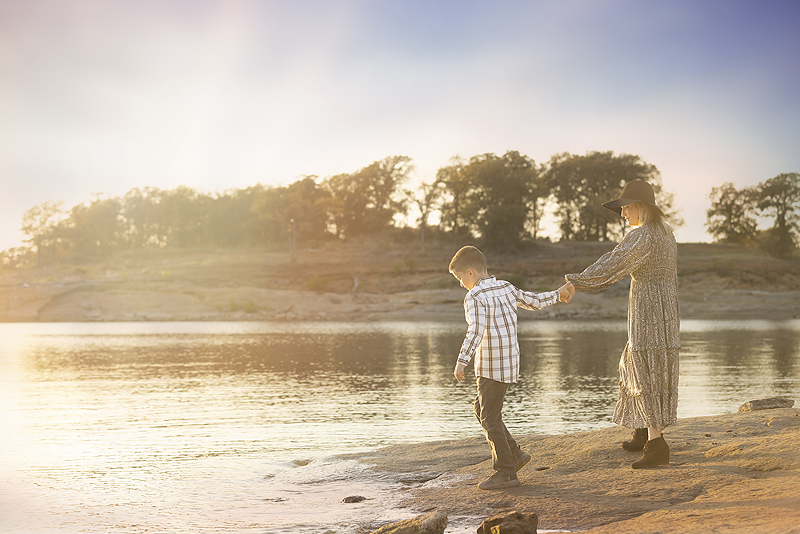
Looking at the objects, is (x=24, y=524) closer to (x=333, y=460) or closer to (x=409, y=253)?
(x=333, y=460)

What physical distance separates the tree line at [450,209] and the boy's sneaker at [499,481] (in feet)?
207

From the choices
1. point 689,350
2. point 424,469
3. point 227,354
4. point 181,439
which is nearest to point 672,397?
point 424,469

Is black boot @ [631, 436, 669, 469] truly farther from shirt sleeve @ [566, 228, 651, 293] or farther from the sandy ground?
shirt sleeve @ [566, 228, 651, 293]

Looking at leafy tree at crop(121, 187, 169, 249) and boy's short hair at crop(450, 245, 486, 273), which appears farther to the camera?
leafy tree at crop(121, 187, 169, 249)

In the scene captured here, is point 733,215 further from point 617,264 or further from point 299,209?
point 617,264

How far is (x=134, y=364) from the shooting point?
66.8ft

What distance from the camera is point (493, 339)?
547 cm

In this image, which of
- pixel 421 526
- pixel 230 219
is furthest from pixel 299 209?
pixel 421 526

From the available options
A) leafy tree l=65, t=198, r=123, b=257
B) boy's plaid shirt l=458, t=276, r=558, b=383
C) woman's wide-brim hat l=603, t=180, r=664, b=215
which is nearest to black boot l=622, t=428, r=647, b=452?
boy's plaid shirt l=458, t=276, r=558, b=383

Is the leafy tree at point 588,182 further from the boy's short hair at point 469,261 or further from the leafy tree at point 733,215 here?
the boy's short hair at point 469,261

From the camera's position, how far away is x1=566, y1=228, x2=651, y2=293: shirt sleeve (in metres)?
5.84

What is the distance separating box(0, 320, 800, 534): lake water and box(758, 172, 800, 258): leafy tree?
4745 centimetres

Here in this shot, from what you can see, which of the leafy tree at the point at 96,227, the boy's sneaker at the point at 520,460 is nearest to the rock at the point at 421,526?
the boy's sneaker at the point at 520,460

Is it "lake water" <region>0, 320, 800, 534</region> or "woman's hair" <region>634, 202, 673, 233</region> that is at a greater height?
"woman's hair" <region>634, 202, 673, 233</region>
